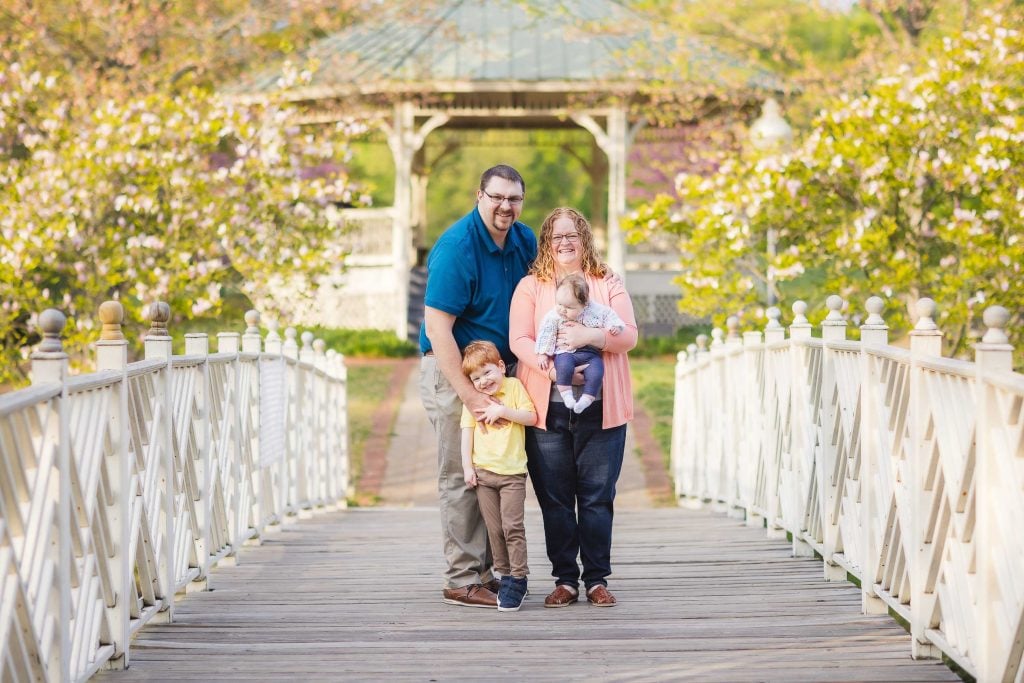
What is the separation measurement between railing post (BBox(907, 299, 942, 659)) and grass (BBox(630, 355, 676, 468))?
979 cm

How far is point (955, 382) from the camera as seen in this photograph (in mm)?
4020

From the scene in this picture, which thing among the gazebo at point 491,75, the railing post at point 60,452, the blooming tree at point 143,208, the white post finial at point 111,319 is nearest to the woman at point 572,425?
the white post finial at point 111,319

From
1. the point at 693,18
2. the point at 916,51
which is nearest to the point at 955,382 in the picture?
the point at 916,51

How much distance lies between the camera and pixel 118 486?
4453 millimetres

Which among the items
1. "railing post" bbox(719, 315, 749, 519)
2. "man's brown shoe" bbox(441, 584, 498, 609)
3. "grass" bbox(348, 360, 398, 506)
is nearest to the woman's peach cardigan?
"man's brown shoe" bbox(441, 584, 498, 609)

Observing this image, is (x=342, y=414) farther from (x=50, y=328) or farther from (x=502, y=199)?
(x=50, y=328)

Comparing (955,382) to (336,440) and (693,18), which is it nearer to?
(336,440)

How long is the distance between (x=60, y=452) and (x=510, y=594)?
7.33ft

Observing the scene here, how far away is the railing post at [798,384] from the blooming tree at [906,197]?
5114 mm

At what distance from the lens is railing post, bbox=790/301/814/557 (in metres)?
6.60

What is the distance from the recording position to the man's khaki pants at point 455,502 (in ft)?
18.4

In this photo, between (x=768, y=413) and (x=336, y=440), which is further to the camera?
(x=336, y=440)

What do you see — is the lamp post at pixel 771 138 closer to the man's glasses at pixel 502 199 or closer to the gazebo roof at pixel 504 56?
the gazebo roof at pixel 504 56

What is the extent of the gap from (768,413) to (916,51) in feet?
41.4
